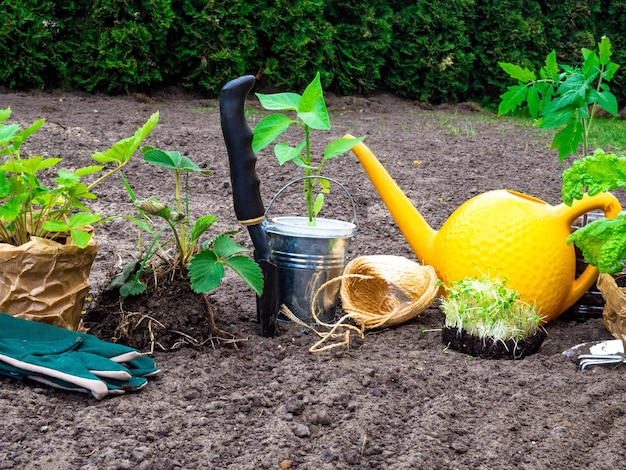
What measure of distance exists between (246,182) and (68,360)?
2.60 feet

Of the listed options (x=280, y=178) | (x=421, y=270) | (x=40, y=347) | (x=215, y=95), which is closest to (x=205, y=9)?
(x=215, y=95)

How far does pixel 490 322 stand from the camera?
89.7 inches

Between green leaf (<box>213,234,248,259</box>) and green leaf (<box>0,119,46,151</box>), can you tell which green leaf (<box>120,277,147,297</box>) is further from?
green leaf (<box>0,119,46,151</box>)

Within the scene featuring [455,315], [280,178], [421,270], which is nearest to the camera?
[455,315]

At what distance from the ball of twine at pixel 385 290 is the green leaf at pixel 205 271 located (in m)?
0.52

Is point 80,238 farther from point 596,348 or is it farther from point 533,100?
point 533,100

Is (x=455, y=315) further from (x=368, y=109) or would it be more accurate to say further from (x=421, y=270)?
(x=368, y=109)

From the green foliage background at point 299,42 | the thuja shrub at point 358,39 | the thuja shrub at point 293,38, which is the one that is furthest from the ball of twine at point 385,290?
the thuja shrub at point 358,39

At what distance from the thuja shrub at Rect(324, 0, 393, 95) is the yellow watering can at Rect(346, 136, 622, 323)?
5070 millimetres

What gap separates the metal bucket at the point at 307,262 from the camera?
2543 millimetres

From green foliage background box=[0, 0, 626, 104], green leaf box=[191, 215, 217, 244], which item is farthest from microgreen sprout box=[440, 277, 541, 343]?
green foliage background box=[0, 0, 626, 104]

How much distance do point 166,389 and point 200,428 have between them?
25cm

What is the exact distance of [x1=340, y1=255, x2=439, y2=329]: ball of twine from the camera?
2.55m

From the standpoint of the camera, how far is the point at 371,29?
7.61 meters
